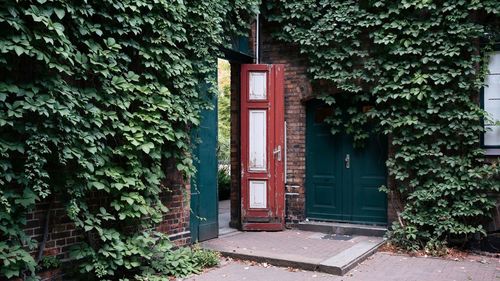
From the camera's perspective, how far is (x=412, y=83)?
23.7ft

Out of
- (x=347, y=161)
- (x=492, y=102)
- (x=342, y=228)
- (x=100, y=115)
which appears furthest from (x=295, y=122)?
(x=100, y=115)

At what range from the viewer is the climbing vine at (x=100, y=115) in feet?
13.5

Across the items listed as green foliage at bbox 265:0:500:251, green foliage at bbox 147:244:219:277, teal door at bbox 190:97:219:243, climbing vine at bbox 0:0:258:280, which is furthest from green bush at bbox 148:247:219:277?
green foliage at bbox 265:0:500:251

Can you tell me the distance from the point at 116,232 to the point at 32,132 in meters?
1.53

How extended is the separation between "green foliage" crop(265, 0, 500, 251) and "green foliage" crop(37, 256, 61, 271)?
16.5 feet

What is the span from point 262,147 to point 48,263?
428cm

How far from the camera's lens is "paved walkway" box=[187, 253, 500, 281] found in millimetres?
5461

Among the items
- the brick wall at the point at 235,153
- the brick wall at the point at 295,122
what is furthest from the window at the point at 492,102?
the brick wall at the point at 235,153

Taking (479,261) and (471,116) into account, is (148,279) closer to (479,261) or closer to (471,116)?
(479,261)

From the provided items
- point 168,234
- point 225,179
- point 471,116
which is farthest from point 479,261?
point 225,179

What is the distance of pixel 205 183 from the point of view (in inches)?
286

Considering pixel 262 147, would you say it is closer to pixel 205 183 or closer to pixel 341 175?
pixel 205 183

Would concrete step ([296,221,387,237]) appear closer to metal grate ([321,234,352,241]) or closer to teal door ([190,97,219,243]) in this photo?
metal grate ([321,234,352,241])

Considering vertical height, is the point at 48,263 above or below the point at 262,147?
below
